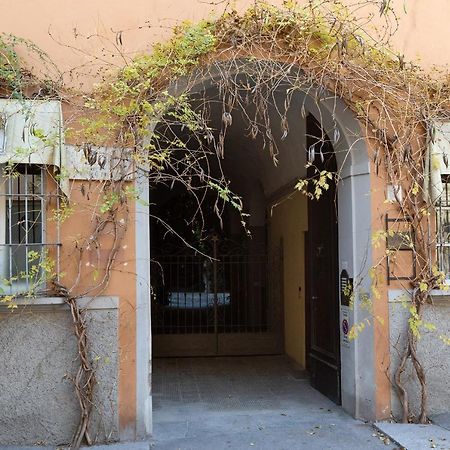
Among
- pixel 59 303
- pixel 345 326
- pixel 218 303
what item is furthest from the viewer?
pixel 218 303

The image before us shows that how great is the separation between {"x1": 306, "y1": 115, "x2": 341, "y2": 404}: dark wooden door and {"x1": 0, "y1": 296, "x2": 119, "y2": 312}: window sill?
A: 2.71 metres

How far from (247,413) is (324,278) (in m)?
1.91

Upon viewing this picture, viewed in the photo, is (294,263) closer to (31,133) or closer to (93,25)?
(93,25)

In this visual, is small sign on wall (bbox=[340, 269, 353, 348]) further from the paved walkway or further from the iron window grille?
the iron window grille

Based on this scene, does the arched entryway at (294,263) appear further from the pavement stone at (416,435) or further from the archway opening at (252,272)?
the pavement stone at (416,435)

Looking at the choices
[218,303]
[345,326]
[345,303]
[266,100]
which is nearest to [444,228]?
[345,303]

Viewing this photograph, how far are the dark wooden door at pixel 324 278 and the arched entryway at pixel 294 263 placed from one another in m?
0.01

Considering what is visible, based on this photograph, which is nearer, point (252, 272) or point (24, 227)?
point (24, 227)

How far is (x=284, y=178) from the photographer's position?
9.23 m

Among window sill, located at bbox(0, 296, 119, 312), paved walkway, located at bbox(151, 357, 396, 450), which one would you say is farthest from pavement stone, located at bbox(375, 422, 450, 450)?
window sill, located at bbox(0, 296, 119, 312)

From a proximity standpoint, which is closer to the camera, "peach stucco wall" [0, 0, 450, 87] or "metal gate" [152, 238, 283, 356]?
"peach stucco wall" [0, 0, 450, 87]

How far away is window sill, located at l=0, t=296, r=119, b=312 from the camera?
17.3ft

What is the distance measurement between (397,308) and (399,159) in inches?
62.5

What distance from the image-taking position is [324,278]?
23.3 feet
